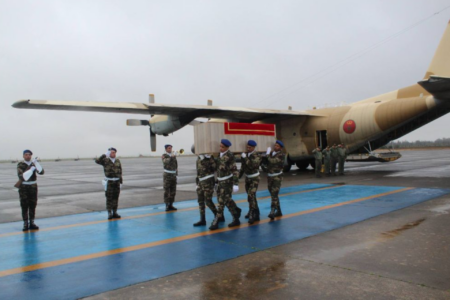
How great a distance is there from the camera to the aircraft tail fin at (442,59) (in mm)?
14734

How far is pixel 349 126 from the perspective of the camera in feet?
59.2

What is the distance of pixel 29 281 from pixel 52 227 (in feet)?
12.2

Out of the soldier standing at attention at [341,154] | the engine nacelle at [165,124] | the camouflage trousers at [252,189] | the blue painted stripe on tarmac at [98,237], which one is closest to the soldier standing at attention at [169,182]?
the blue painted stripe on tarmac at [98,237]

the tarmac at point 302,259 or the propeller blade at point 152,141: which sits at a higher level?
the propeller blade at point 152,141

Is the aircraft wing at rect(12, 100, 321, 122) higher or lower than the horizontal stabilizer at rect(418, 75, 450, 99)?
higher

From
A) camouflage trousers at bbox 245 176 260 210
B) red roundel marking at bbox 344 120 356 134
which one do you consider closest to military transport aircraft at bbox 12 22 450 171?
red roundel marking at bbox 344 120 356 134

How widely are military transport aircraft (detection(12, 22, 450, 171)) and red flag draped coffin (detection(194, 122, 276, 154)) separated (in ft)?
23.3

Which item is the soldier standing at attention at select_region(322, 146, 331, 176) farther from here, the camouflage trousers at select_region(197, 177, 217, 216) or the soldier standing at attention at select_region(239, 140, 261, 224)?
the camouflage trousers at select_region(197, 177, 217, 216)

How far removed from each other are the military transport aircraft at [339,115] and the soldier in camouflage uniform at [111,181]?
21.3ft

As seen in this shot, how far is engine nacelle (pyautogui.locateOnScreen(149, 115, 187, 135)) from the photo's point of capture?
63.0 ft

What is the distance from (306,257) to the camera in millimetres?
5160

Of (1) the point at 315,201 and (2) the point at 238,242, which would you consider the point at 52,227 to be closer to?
(2) the point at 238,242

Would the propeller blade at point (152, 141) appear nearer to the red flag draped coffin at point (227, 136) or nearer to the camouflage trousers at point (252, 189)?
the red flag draped coffin at point (227, 136)

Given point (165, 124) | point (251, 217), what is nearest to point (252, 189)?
point (251, 217)
